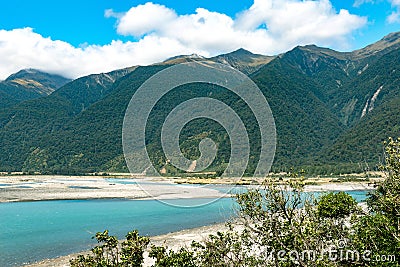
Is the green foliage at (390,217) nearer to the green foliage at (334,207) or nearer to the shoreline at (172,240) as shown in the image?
the green foliage at (334,207)

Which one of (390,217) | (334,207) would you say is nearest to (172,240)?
(334,207)

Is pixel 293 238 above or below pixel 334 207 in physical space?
above

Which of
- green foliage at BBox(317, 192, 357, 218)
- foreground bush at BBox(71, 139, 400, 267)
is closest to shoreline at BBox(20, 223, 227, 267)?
green foliage at BBox(317, 192, 357, 218)

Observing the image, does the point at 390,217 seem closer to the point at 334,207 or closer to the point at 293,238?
the point at 293,238

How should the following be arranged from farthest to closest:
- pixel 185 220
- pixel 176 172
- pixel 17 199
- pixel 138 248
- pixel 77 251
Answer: pixel 176 172 < pixel 17 199 < pixel 185 220 < pixel 77 251 < pixel 138 248

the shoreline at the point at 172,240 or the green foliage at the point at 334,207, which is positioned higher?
the green foliage at the point at 334,207

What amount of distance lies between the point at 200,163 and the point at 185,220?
10581 cm

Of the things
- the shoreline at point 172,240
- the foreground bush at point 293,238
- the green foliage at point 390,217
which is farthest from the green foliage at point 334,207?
the green foliage at point 390,217

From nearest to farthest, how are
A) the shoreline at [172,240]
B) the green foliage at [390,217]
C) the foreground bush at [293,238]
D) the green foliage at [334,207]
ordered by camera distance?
the foreground bush at [293,238], the green foliage at [390,217], the green foliage at [334,207], the shoreline at [172,240]

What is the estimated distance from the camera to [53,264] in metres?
25.9

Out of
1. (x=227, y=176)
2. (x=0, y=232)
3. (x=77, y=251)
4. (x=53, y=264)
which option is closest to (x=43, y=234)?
(x=0, y=232)

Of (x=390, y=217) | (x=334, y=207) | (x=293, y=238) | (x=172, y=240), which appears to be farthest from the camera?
(x=172, y=240)

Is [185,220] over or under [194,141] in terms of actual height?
under

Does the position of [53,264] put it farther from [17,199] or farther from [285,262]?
[17,199]
